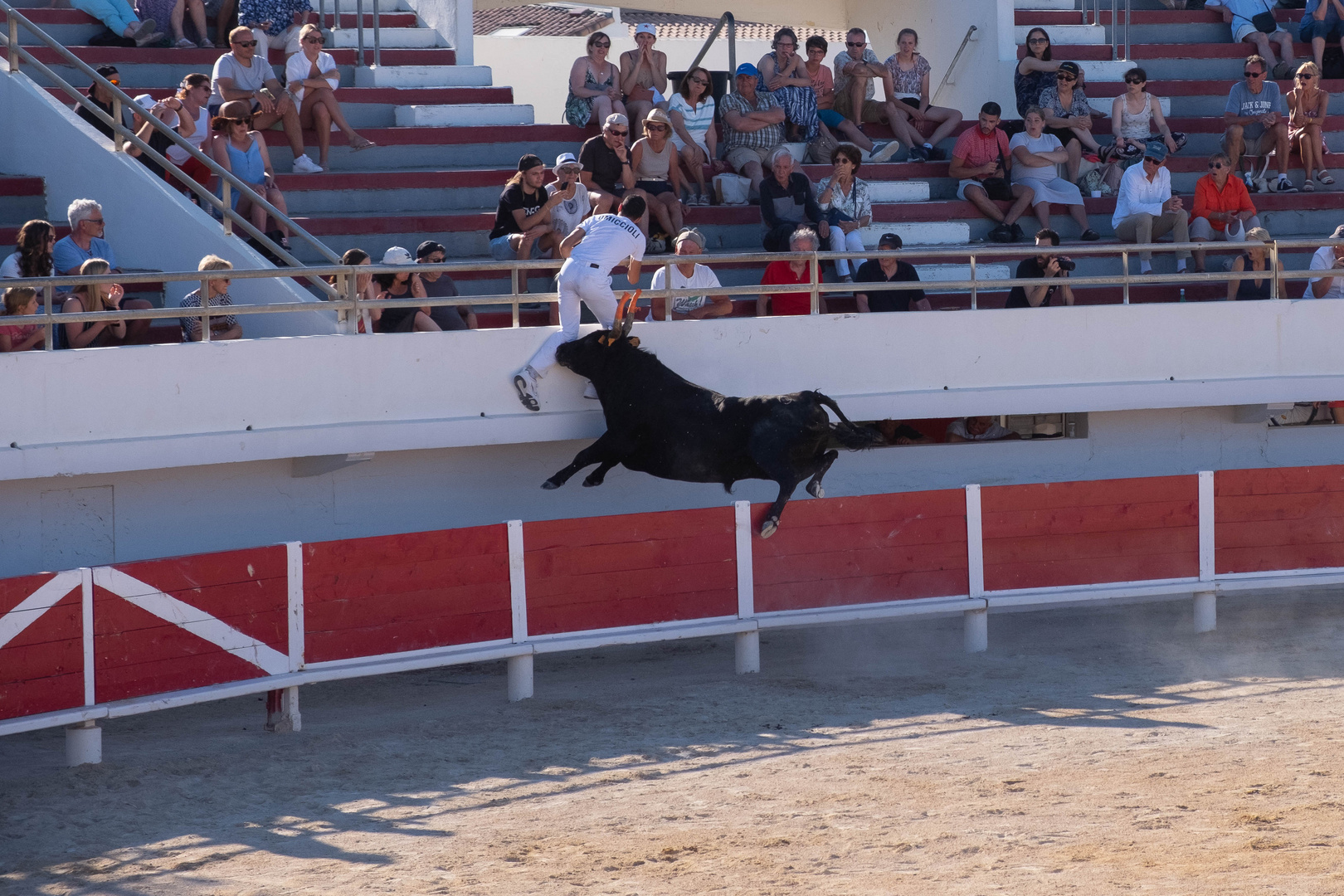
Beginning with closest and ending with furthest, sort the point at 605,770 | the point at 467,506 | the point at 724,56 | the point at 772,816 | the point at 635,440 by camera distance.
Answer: the point at 772,816 → the point at 605,770 → the point at 635,440 → the point at 467,506 → the point at 724,56

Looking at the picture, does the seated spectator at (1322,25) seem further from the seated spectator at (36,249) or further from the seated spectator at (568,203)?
the seated spectator at (36,249)

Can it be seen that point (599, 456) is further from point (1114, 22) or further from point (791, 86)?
point (1114, 22)

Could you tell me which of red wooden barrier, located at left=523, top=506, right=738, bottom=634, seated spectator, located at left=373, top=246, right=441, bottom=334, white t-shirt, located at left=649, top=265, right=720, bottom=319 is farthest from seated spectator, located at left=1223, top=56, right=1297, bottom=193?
seated spectator, located at left=373, top=246, right=441, bottom=334

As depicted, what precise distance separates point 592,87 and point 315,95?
6.66 feet

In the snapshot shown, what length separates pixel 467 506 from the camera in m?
9.95

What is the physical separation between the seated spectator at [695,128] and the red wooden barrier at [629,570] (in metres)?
3.27

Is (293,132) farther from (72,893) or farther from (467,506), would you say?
(72,893)

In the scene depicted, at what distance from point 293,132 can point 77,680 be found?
4854 millimetres

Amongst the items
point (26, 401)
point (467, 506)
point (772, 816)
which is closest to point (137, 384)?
point (26, 401)

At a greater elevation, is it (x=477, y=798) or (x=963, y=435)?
(x=963, y=435)

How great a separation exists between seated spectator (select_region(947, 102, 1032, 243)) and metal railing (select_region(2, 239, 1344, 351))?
1.97 meters

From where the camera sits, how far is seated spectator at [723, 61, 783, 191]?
39.8 ft

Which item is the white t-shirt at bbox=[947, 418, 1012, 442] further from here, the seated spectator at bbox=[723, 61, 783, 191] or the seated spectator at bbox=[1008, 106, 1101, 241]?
the seated spectator at bbox=[723, 61, 783, 191]

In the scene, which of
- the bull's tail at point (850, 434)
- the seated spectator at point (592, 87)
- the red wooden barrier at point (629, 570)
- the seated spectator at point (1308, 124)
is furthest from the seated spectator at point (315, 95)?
the seated spectator at point (1308, 124)
